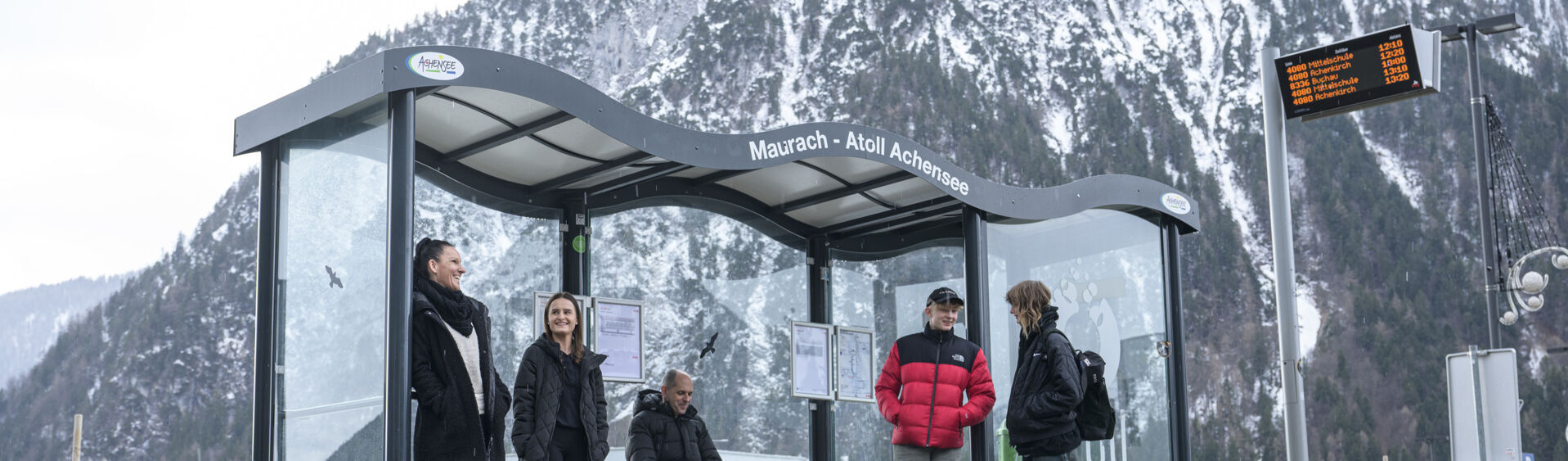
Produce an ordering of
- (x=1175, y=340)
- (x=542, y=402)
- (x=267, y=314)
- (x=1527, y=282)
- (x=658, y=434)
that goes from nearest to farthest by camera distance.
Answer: (x=542, y=402)
(x=267, y=314)
(x=658, y=434)
(x=1175, y=340)
(x=1527, y=282)

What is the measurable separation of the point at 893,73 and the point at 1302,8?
1293 inches

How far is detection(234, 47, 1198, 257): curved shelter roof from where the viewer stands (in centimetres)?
670

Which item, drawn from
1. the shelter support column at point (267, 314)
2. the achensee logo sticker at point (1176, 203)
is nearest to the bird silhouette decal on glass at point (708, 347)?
the shelter support column at point (267, 314)

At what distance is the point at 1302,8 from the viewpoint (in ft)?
372

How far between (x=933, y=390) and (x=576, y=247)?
2345 mm

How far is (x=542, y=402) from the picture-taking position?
6.59m

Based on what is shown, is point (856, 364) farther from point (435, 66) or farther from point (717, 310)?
point (435, 66)

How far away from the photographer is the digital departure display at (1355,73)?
36.7 feet

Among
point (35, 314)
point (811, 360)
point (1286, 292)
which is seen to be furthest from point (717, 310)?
point (35, 314)

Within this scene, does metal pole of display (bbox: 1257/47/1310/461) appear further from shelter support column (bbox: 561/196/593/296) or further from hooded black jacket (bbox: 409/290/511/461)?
hooded black jacket (bbox: 409/290/511/461)

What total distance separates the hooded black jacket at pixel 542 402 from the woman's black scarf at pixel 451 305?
41 centimetres

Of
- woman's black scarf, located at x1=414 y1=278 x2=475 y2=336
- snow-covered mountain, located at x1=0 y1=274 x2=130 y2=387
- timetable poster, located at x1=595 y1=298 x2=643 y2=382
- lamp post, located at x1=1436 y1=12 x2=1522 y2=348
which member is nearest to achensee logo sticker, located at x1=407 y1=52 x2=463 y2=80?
woman's black scarf, located at x1=414 y1=278 x2=475 y2=336

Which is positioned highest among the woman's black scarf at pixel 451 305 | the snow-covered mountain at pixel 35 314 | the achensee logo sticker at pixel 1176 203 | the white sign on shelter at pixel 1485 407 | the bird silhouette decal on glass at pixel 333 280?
the snow-covered mountain at pixel 35 314

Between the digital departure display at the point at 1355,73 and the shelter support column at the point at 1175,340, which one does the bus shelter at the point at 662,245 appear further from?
the digital departure display at the point at 1355,73
